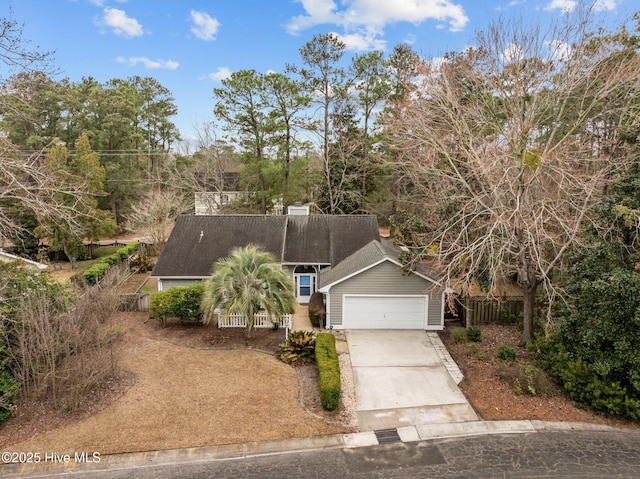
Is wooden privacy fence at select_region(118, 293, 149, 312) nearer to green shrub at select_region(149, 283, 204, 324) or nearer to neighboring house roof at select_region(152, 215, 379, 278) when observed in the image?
neighboring house roof at select_region(152, 215, 379, 278)

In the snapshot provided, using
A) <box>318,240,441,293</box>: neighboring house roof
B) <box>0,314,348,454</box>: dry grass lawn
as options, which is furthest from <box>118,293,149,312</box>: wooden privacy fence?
<box>318,240,441,293</box>: neighboring house roof

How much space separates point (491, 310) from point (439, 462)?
884cm

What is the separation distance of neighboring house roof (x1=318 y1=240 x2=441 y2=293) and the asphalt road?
623 centimetres

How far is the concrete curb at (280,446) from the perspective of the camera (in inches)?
307

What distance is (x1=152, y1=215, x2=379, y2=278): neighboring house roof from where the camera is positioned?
17.9 metres

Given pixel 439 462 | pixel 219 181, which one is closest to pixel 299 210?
pixel 219 181

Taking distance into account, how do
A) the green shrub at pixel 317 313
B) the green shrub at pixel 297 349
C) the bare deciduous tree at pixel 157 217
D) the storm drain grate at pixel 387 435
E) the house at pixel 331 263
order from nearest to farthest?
the storm drain grate at pixel 387 435 → the green shrub at pixel 297 349 → the house at pixel 331 263 → the green shrub at pixel 317 313 → the bare deciduous tree at pixel 157 217

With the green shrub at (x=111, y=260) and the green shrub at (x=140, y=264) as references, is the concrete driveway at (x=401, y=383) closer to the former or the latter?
the green shrub at (x=140, y=264)

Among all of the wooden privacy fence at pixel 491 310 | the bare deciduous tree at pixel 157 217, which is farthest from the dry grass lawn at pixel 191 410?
the bare deciduous tree at pixel 157 217

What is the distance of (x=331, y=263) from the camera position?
18.1m

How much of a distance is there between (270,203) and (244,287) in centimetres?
1945

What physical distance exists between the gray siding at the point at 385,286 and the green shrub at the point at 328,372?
236cm

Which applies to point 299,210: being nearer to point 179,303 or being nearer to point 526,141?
point 179,303

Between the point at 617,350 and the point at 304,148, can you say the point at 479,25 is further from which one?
the point at 304,148
